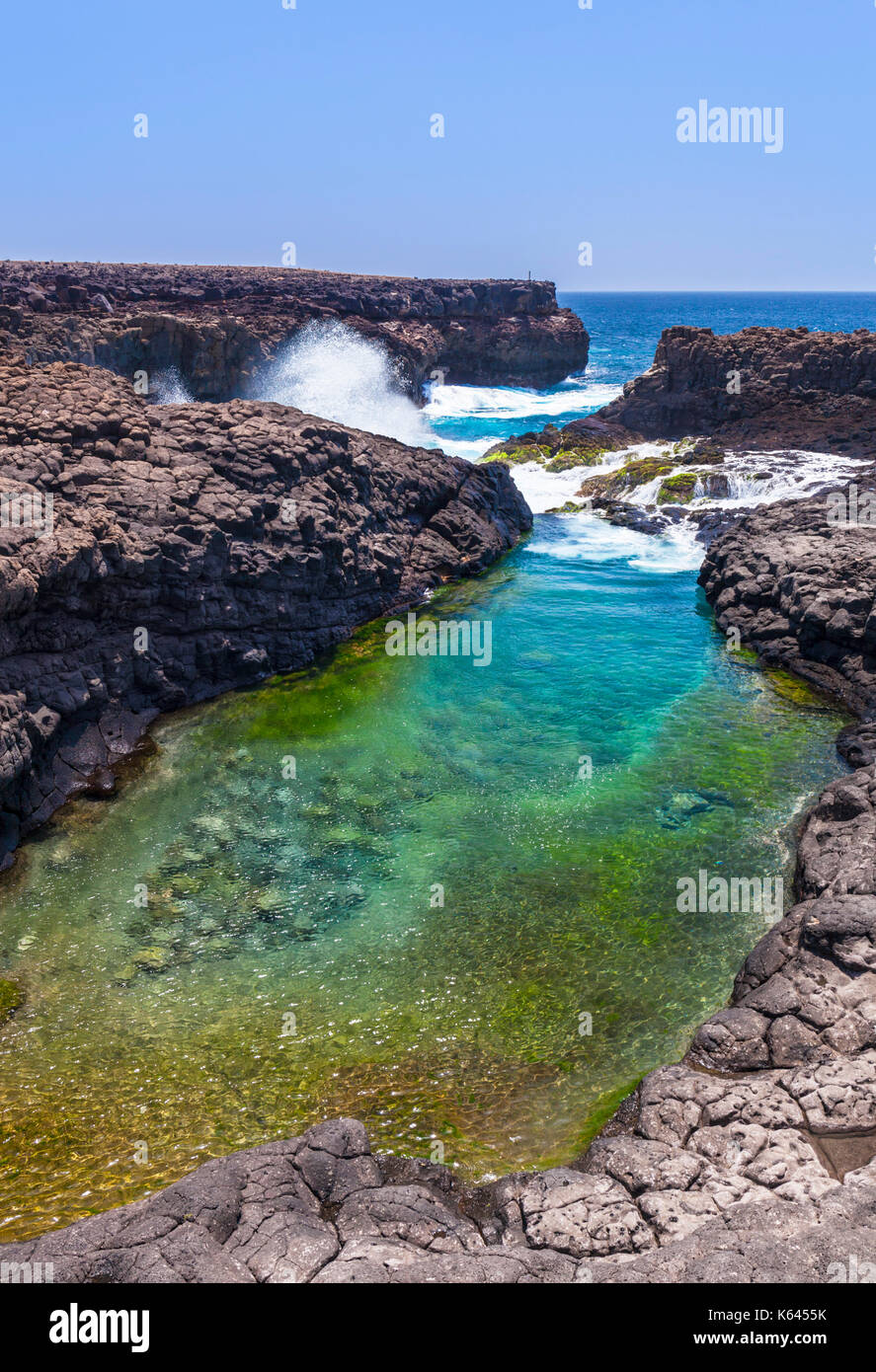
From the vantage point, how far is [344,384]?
72.1 m

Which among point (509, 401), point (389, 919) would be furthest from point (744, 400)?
point (389, 919)

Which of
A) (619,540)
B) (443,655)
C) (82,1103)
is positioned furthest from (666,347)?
(82,1103)

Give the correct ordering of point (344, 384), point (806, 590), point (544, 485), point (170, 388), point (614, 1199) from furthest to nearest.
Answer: point (344, 384) → point (170, 388) → point (544, 485) → point (806, 590) → point (614, 1199)

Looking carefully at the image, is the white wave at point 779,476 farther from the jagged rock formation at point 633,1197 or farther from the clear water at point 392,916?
the jagged rock formation at point 633,1197

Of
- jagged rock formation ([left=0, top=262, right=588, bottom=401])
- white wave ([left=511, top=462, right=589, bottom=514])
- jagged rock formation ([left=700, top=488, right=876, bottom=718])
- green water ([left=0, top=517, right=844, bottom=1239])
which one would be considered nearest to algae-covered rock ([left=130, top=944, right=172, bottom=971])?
green water ([left=0, top=517, right=844, bottom=1239])

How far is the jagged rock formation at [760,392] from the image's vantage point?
53062 mm

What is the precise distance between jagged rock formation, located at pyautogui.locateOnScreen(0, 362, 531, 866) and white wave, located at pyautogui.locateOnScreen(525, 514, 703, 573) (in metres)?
9.54

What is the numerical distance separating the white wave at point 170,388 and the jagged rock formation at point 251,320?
41cm

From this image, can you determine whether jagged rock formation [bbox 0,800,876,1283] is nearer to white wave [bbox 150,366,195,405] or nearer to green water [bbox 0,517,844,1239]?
→ green water [bbox 0,517,844,1239]

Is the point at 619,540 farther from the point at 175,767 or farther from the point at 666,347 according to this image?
the point at 175,767

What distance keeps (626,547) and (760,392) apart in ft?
64.3

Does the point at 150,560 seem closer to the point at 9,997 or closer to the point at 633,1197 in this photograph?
the point at 9,997

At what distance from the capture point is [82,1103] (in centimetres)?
1338

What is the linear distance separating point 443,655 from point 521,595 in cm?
736
